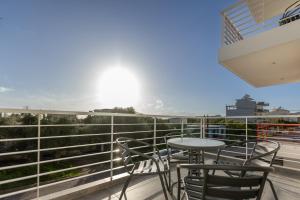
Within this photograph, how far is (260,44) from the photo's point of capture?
4.31 metres

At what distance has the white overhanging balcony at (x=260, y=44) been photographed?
13.2ft

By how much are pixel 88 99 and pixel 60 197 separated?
1547cm

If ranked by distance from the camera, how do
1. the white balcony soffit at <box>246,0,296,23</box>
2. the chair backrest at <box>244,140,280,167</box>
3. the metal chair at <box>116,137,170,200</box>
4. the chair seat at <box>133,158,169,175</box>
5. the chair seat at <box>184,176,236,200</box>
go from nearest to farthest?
the chair seat at <box>184,176,236,200</box>, the chair backrest at <box>244,140,280,167</box>, the metal chair at <box>116,137,170,200</box>, the chair seat at <box>133,158,169,175</box>, the white balcony soffit at <box>246,0,296,23</box>

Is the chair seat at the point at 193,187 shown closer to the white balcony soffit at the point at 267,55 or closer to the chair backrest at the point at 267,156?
the chair backrest at the point at 267,156

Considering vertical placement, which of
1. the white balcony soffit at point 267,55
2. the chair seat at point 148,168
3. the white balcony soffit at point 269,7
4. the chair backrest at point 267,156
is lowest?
the chair seat at point 148,168

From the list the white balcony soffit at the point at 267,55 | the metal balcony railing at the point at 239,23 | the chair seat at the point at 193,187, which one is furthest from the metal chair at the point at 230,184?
the metal balcony railing at the point at 239,23

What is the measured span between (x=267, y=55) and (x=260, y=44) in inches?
14.6

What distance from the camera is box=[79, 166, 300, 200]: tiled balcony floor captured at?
232 centimetres

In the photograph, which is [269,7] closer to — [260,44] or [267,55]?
[267,55]

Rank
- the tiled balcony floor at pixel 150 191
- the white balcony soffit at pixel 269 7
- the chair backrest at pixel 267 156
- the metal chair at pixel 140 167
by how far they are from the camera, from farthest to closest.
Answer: the white balcony soffit at pixel 269 7, the tiled balcony floor at pixel 150 191, the metal chair at pixel 140 167, the chair backrest at pixel 267 156

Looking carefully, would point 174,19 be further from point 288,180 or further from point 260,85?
point 288,180

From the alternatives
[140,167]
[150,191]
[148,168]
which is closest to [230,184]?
[148,168]

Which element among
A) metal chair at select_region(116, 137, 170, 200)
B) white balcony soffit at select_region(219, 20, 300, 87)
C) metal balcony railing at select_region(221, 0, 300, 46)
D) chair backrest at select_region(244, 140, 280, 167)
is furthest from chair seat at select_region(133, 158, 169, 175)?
metal balcony railing at select_region(221, 0, 300, 46)

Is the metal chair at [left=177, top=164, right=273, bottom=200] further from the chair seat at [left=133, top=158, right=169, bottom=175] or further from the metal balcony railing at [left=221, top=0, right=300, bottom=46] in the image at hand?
the metal balcony railing at [left=221, top=0, right=300, bottom=46]
